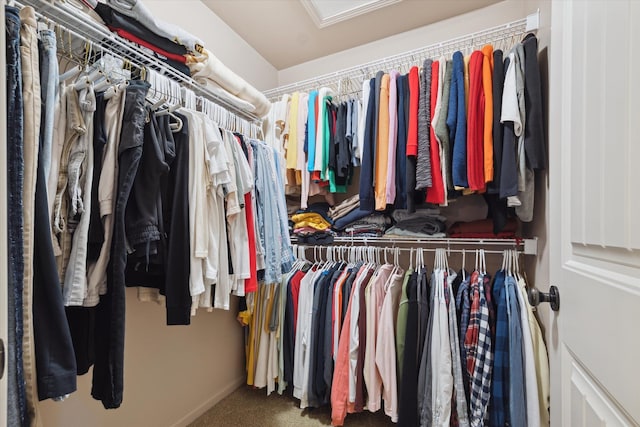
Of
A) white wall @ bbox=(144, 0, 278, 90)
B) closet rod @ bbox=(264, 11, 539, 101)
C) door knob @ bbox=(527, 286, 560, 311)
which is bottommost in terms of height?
door knob @ bbox=(527, 286, 560, 311)

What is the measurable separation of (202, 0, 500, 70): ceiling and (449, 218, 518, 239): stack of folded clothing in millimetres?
1473

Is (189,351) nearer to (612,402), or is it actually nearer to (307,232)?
(307,232)

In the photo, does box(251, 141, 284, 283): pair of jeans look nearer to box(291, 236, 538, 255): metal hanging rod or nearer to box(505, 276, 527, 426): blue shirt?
box(291, 236, 538, 255): metal hanging rod

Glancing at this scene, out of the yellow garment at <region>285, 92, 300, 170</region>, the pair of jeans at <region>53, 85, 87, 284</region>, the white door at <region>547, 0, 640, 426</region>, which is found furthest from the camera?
the yellow garment at <region>285, 92, 300, 170</region>

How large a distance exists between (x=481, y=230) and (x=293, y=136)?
130cm

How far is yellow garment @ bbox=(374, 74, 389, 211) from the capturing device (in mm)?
1496

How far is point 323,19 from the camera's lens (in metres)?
1.96

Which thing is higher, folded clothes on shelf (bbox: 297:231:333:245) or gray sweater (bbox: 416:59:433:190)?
gray sweater (bbox: 416:59:433:190)

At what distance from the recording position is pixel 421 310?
138 centimetres

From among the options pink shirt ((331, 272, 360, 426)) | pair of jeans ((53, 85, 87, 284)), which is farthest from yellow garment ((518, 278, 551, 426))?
pair of jeans ((53, 85, 87, 284))

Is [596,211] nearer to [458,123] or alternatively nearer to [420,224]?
[458,123]

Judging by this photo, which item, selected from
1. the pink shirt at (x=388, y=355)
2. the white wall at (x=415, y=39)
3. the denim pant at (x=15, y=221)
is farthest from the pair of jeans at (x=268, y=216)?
the white wall at (x=415, y=39)

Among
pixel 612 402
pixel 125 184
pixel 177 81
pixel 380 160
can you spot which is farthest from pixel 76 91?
pixel 612 402

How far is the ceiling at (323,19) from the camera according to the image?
182 centimetres
